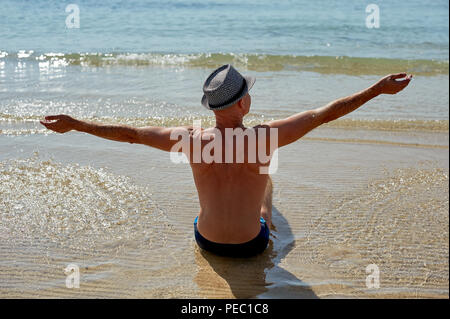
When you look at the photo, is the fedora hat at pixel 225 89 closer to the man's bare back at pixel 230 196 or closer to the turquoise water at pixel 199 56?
the man's bare back at pixel 230 196

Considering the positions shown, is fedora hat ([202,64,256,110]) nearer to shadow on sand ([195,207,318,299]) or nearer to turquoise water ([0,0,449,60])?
shadow on sand ([195,207,318,299])

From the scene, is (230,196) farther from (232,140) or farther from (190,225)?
(190,225)

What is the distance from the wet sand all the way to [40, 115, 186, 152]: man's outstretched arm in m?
0.85

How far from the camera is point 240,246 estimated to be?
312cm

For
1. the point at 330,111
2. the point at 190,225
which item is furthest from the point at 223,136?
the point at 190,225

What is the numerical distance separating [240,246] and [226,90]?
1031 millimetres

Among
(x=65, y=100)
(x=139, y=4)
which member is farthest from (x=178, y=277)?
(x=139, y=4)

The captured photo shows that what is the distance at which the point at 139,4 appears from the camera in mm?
17719

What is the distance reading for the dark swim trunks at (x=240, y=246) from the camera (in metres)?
3.12

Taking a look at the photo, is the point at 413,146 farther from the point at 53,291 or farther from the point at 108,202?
the point at 53,291

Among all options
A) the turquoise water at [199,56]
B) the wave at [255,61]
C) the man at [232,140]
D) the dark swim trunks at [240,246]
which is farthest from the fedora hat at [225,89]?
the wave at [255,61]

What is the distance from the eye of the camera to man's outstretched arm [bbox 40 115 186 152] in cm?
283

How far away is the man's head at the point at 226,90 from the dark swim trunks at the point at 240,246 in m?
0.88

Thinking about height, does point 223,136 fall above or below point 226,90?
below
